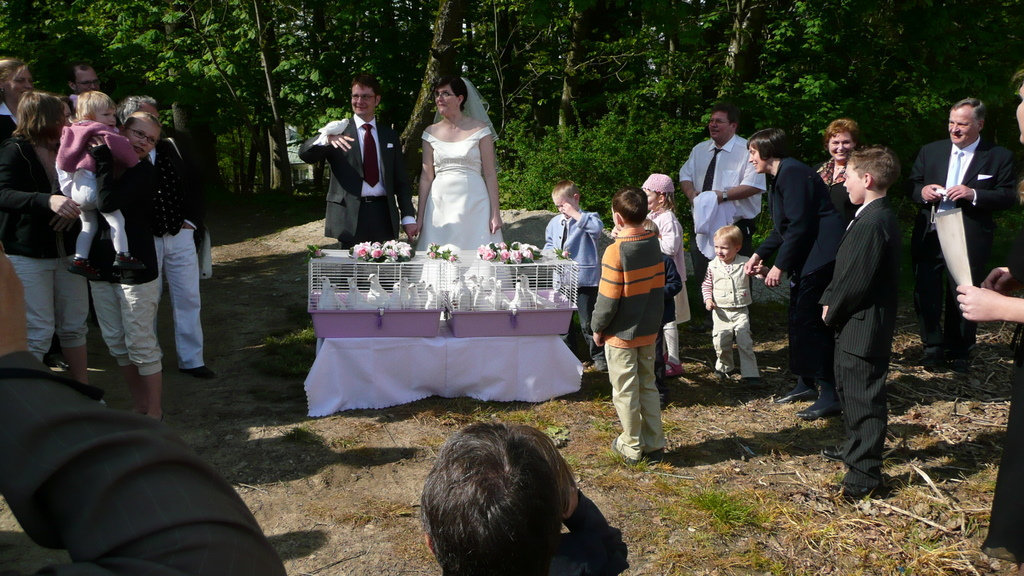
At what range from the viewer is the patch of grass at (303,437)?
16.1 feet

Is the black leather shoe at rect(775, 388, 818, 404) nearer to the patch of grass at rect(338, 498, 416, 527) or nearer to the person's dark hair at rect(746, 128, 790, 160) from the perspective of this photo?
the person's dark hair at rect(746, 128, 790, 160)

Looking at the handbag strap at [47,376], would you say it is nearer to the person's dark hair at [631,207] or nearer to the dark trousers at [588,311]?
the person's dark hair at [631,207]

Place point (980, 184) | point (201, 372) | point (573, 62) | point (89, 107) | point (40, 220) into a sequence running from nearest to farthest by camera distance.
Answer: point (89, 107)
point (40, 220)
point (201, 372)
point (980, 184)
point (573, 62)

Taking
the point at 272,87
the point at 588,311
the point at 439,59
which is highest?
the point at 272,87

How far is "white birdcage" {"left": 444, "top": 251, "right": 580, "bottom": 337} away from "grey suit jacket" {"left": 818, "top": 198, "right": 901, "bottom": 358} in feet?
6.85

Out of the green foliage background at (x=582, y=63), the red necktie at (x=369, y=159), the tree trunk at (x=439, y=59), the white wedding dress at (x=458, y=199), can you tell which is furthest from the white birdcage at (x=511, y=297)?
the tree trunk at (x=439, y=59)

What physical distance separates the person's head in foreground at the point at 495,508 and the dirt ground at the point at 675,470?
1881 millimetres

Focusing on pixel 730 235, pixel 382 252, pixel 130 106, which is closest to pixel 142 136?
pixel 130 106

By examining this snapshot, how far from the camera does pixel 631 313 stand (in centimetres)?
448

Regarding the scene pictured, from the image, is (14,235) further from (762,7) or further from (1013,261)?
(762,7)

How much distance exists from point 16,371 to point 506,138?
508 inches

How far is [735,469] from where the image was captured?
4.62 m

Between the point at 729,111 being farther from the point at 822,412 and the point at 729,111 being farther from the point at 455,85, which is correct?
the point at 822,412

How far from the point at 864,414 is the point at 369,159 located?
14.2 ft
